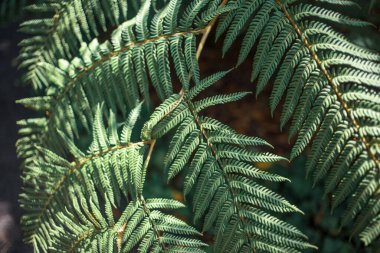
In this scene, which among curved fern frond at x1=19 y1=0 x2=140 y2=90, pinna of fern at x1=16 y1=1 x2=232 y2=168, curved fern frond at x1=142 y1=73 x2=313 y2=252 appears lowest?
curved fern frond at x1=142 y1=73 x2=313 y2=252

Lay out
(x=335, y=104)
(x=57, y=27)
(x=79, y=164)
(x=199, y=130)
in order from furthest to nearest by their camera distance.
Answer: (x=57, y=27)
(x=79, y=164)
(x=199, y=130)
(x=335, y=104)

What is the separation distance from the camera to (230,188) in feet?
4.05

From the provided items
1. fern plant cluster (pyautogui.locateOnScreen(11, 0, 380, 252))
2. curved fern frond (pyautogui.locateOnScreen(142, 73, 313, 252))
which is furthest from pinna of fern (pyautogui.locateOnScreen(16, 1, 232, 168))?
curved fern frond (pyautogui.locateOnScreen(142, 73, 313, 252))

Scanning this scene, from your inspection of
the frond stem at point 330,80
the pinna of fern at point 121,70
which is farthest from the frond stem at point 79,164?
the frond stem at point 330,80

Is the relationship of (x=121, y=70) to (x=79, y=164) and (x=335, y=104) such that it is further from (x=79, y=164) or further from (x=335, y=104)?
(x=335, y=104)

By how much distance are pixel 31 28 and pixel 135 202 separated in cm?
70

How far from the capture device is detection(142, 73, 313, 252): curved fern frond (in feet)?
3.94

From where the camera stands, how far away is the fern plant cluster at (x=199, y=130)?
3.84 feet

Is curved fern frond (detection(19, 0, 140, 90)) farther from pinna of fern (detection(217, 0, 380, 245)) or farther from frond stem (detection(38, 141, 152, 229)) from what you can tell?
pinna of fern (detection(217, 0, 380, 245))

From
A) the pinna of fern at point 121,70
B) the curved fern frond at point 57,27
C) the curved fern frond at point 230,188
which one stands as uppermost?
the curved fern frond at point 57,27

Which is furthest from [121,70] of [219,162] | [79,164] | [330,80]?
[330,80]

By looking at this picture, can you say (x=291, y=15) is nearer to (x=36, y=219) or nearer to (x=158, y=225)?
(x=158, y=225)

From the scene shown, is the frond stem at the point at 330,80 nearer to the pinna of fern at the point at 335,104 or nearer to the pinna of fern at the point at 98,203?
the pinna of fern at the point at 335,104

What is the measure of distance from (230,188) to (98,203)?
0.40 m
